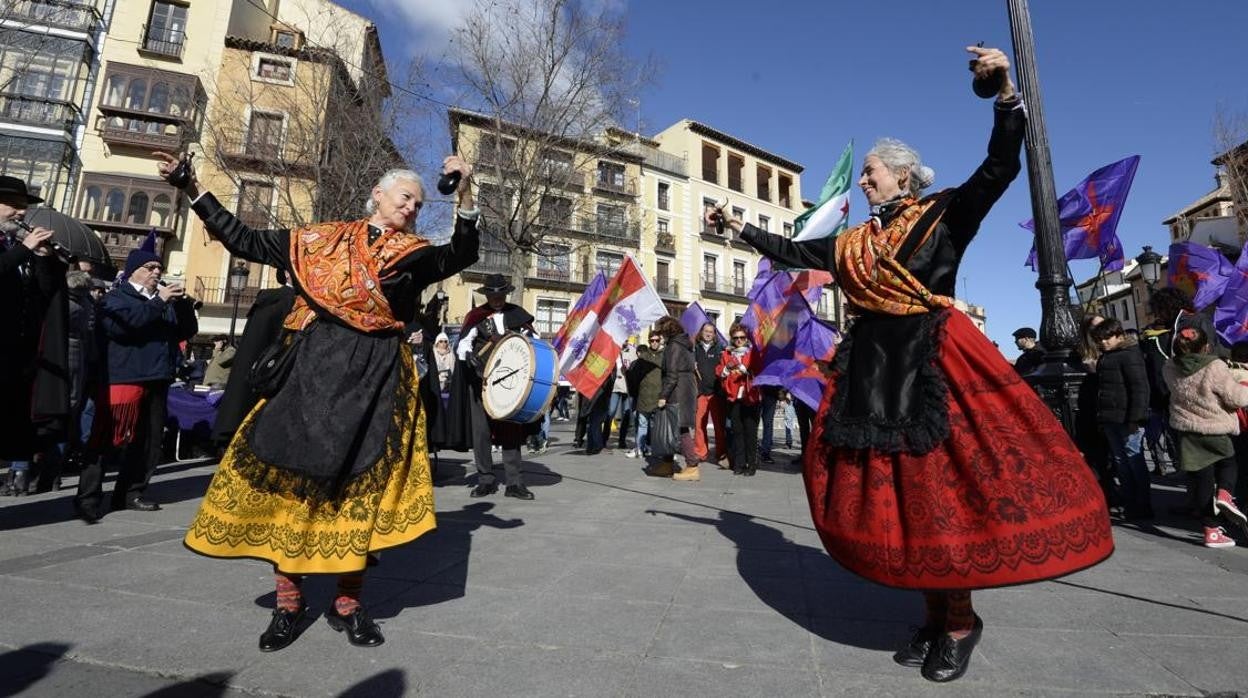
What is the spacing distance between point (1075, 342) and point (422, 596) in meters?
6.08

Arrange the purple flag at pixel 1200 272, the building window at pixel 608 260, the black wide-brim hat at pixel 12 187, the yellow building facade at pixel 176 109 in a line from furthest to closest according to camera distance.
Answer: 1. the building window at pixel 608 260
2. the yellow building facade at pixel 176 109
3. the purple flag at pixel 1200 272
4. the black wide-brim hat at pixel 12 187

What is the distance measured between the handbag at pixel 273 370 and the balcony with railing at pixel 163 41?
30.4 m

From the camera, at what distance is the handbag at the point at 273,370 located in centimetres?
239

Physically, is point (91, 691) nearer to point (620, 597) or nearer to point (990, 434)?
point (620, 597)

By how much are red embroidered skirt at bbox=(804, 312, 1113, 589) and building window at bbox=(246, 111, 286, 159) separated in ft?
63.3

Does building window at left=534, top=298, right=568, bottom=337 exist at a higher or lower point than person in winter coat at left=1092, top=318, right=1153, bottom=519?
higher

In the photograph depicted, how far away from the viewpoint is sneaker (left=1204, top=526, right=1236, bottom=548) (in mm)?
4328

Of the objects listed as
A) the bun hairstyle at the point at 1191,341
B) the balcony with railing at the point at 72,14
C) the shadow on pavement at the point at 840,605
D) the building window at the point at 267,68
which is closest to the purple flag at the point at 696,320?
the bun hairstyle at the point at 1191,341

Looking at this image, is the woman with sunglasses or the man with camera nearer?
the man with camera

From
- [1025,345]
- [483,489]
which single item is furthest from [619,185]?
[483,489]

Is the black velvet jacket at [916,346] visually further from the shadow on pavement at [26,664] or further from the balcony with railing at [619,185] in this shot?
the balcony with railing at [619,185]

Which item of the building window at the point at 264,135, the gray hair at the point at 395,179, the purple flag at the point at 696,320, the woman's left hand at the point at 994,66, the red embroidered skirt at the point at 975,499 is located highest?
the building window at the point at 264,135

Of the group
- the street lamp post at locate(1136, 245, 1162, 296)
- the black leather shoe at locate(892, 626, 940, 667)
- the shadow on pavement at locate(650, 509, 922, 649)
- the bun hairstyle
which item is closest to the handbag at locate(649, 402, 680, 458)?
the shadow on pavement at locate(650, 509, 922, 649)

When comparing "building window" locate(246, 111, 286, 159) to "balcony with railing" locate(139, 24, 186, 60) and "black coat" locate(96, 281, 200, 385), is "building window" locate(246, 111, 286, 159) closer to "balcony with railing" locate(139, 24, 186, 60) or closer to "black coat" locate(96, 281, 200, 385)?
"balcony with railing" locate(139, 24, 186, 60)
